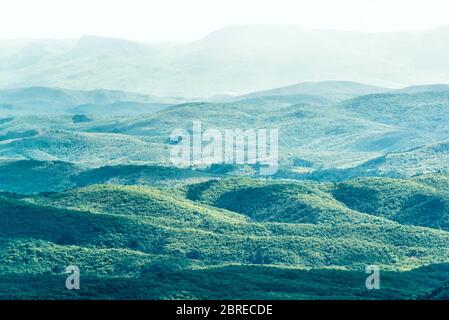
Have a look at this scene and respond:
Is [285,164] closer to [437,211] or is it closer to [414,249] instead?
[437,211]

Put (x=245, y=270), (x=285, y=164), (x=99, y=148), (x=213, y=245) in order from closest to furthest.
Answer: (x=245, y=270)
(x=213, y=245)
(x=285, y=164)
(x=99, y=148)

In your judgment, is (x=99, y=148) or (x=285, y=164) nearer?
(x=285, y=164)

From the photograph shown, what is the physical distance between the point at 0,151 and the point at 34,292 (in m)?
116

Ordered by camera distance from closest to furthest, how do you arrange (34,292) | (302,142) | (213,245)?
1. (34,292)
2. (213,245)
3. (302,142)

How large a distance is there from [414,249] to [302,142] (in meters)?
106

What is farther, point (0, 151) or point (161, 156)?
point (0, 151)

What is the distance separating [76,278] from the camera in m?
59.2

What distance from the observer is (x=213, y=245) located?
75.0 metres

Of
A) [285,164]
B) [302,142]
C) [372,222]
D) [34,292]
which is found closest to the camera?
[34,292]
